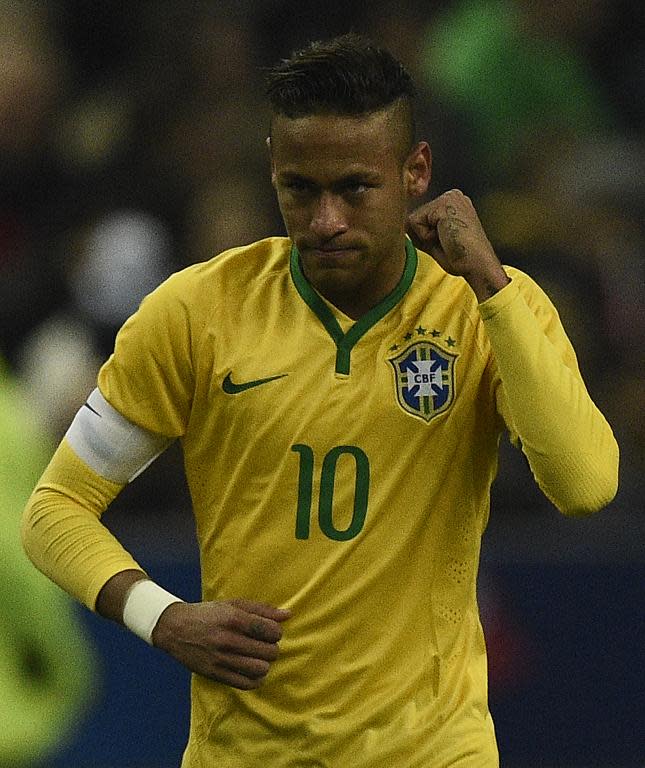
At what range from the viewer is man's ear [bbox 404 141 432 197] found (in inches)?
150

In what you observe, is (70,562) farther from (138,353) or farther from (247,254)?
(247,254)

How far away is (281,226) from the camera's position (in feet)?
24.3

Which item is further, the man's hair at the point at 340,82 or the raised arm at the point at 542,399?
the man's hair at the point at 340,82

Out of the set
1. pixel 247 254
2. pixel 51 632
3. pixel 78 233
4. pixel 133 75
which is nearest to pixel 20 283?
pixel 78 233

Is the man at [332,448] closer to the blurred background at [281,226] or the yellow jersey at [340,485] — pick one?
the yellow jersey at [340,485]

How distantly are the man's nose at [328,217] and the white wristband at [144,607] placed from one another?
0.75 metres

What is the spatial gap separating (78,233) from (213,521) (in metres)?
3.98

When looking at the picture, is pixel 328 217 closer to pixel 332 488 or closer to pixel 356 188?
pixel 356 188

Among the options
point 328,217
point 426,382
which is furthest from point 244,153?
point 328,217

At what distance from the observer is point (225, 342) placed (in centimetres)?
386

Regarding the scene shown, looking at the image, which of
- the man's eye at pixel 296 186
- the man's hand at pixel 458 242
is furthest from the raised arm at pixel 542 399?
the man's eye at pixel 296 186

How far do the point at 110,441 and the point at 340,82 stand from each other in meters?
0.84

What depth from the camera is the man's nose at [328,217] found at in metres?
3.64

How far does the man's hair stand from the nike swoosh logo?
0.52m
